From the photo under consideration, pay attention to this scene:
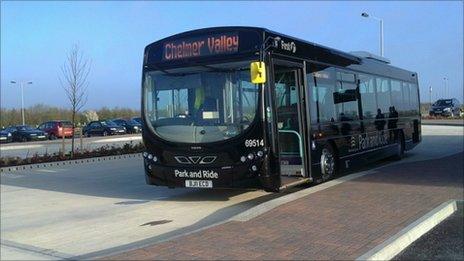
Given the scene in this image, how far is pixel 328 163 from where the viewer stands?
500 inches

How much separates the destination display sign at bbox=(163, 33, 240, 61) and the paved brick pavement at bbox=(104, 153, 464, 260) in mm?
3180

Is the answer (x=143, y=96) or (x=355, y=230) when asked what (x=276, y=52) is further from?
(x=355, y=230)

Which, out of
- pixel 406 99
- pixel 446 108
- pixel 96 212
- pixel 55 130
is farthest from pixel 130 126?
pixel 96 212

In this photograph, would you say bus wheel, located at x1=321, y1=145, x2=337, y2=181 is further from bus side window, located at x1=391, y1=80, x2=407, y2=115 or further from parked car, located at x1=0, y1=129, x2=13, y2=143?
parked car, located at x1=0, y1=129, x2=13, y2=143

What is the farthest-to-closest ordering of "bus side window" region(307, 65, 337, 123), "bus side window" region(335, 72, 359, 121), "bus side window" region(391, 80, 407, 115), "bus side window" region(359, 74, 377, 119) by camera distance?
"bus side window" region(391, 80, 407, 115), "bus side window" region(359, 74, 377, 119), "bus side window" region(335, 72, 359, 121), "bus side window" region(307, 65, 337, 123)

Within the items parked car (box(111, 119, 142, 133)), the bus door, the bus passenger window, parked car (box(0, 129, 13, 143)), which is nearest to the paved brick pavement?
the bus door

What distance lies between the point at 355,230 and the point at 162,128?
4.78 meters

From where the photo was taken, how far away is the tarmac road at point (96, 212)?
26.5 feet

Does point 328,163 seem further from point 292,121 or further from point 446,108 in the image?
point 446,108

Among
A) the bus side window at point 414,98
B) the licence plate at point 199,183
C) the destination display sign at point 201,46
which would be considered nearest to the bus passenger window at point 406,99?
the bus side window at point 414,98

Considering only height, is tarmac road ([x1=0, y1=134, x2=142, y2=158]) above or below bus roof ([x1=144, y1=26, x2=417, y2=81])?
below

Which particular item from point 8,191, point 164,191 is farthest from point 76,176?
point 164,191

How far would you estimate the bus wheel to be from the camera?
40.7ft

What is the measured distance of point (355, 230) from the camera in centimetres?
759
